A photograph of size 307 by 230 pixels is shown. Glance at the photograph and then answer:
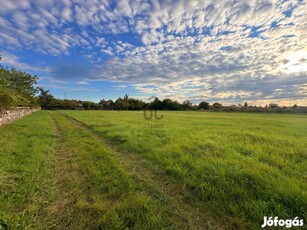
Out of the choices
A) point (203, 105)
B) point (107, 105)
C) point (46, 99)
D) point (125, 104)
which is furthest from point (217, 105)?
point (46, 99)

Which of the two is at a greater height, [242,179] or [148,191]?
[242,179]

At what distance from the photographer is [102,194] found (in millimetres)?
3814

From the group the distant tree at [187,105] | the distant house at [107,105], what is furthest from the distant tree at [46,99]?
the distant tree at [187,105]

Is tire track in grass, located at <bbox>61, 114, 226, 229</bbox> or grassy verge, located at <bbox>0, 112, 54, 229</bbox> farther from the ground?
grassy verge, located at <bbox>0, 112, 54, 229</bbox>

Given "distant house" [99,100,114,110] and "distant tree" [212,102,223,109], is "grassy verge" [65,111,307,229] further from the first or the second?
"distant house" [99,100,114,110]

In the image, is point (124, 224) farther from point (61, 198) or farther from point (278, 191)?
point (278, 191)

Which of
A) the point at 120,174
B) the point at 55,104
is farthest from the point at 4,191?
the point at 55,104

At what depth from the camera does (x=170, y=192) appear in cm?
399

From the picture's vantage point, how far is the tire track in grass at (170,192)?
306cm

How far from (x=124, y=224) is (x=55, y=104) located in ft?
354

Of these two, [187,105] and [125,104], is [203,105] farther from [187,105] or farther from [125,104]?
[125,104]

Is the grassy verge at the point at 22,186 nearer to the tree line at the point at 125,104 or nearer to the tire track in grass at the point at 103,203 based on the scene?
the tire track in grass at the point at 103,203

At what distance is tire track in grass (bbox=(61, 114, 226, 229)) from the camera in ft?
10.0

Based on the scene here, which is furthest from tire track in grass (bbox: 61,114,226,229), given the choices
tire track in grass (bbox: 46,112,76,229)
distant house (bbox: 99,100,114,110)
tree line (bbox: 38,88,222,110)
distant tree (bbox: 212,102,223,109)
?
distant tree (bbox: 212,102,223,109)
